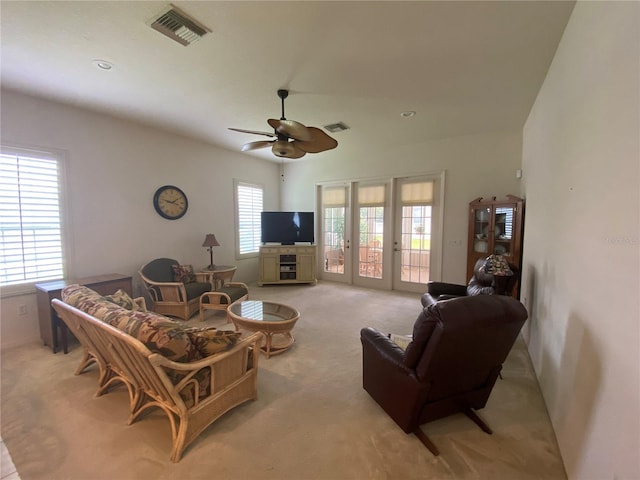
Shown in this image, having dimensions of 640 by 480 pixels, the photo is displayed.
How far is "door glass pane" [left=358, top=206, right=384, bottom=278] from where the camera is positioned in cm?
570

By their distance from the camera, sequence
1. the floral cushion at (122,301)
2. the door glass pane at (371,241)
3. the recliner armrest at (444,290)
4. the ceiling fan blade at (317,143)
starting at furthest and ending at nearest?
the door glass pane at (371,241), the recliner armrest at (444,290), the ceiling fan blade at (317,143), the floral cushion at (122,301)

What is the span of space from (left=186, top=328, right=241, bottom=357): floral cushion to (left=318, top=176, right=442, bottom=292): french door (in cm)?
421

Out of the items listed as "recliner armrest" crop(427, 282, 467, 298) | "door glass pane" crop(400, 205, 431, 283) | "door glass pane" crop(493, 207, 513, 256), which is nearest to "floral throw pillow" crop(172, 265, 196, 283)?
"recliner armrest" crop(427, 282, 467, 298)

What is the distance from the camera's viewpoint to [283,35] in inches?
84.4

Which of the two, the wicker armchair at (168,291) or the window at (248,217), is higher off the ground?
the window at (248,217)

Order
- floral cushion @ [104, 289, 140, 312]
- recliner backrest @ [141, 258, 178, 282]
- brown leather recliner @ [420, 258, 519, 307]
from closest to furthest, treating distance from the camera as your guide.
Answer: floral cushion @ [104, 289, 140, 312]
brown leather recliner @ [420, 258, 519, 307]
recliner backrest @ [141, 258, 178, 282]

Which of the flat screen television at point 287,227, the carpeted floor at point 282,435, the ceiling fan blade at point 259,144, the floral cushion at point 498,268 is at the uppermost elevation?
the ceiling fan blade at point 259,144

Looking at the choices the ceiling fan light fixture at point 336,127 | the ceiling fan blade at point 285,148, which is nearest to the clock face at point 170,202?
the ceiling fan blade at point 285,148

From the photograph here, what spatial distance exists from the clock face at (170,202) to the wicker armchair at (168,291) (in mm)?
813

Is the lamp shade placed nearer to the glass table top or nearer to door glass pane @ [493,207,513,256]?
the glass table top

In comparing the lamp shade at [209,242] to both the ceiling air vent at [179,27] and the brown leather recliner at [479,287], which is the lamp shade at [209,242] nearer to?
the ceiling air vent at [179,27]

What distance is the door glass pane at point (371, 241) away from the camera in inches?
224

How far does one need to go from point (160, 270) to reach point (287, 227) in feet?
8.56

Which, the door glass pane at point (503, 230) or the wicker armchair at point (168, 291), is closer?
the wicker armchair at point (168, 291)
